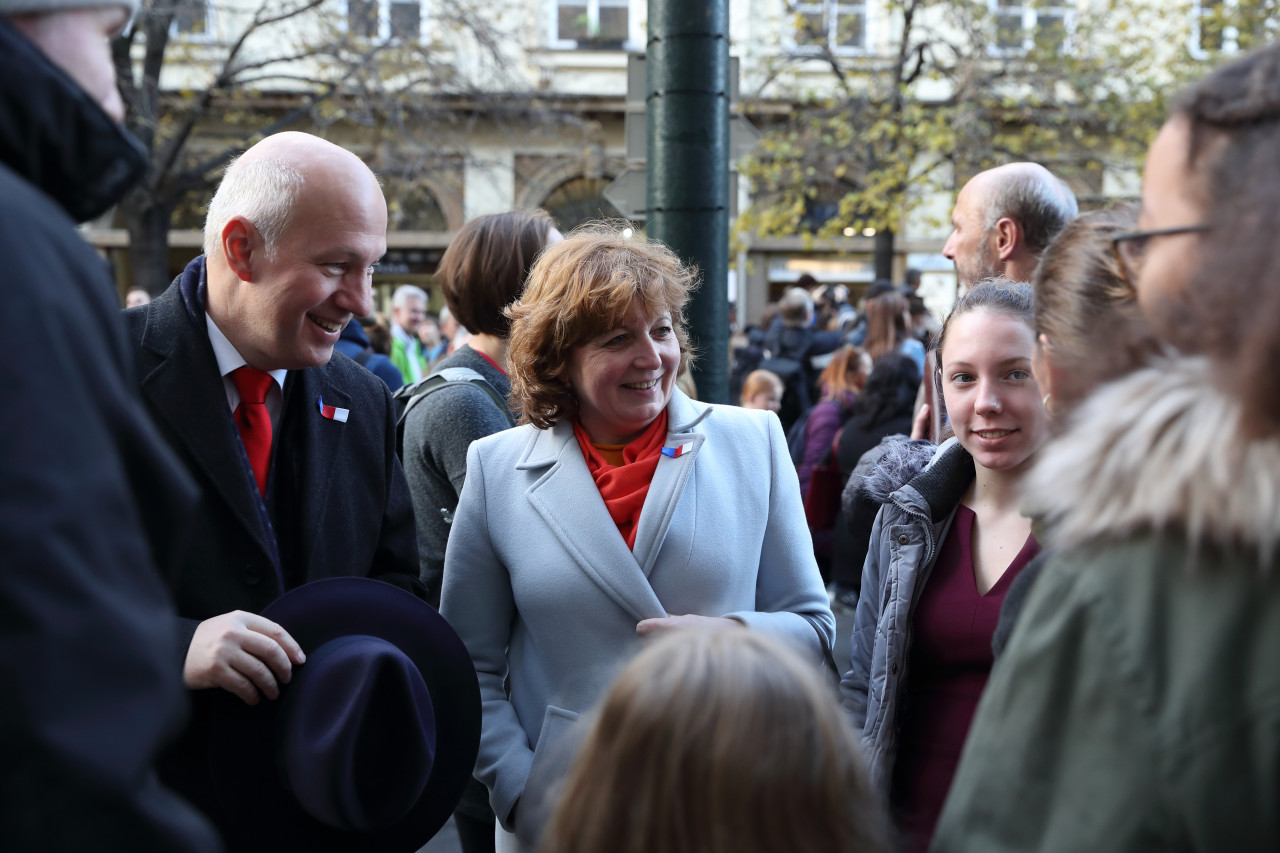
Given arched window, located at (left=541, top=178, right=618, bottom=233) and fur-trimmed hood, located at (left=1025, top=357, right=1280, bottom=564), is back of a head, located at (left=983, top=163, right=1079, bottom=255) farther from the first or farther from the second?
arched window, located at (left=541, top=178, right=618, bottom=233)

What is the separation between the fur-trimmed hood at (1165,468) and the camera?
3.59 ft

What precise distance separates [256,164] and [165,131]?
14.4 m

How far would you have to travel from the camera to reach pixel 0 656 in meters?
0.97

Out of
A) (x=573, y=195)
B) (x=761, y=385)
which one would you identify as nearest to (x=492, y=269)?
(x=761, y=385)

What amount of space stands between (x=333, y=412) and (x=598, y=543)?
69cm

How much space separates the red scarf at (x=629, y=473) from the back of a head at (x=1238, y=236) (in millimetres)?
1497

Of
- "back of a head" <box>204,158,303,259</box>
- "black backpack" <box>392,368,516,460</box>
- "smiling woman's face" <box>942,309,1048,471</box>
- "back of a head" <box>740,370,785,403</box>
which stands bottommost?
"back of a head" <box>740,370,785,403</box>

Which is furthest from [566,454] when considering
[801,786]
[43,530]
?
[43,530]

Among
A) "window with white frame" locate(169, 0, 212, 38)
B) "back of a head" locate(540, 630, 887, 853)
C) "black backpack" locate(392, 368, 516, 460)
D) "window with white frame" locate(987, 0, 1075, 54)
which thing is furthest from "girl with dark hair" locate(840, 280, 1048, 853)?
"window with white frame" locate(987, 0, 1075, 54)

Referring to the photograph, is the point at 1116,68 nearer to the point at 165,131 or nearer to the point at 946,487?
the point at 165,131

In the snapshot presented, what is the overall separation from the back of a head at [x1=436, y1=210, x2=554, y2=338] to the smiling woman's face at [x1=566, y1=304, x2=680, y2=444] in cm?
92

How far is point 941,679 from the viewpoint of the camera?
2.38 metres

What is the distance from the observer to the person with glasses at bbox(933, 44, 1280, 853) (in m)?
1.08

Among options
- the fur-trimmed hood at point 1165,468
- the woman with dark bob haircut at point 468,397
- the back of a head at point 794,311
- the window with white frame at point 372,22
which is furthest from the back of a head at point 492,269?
the window with white frame at point 372,22
